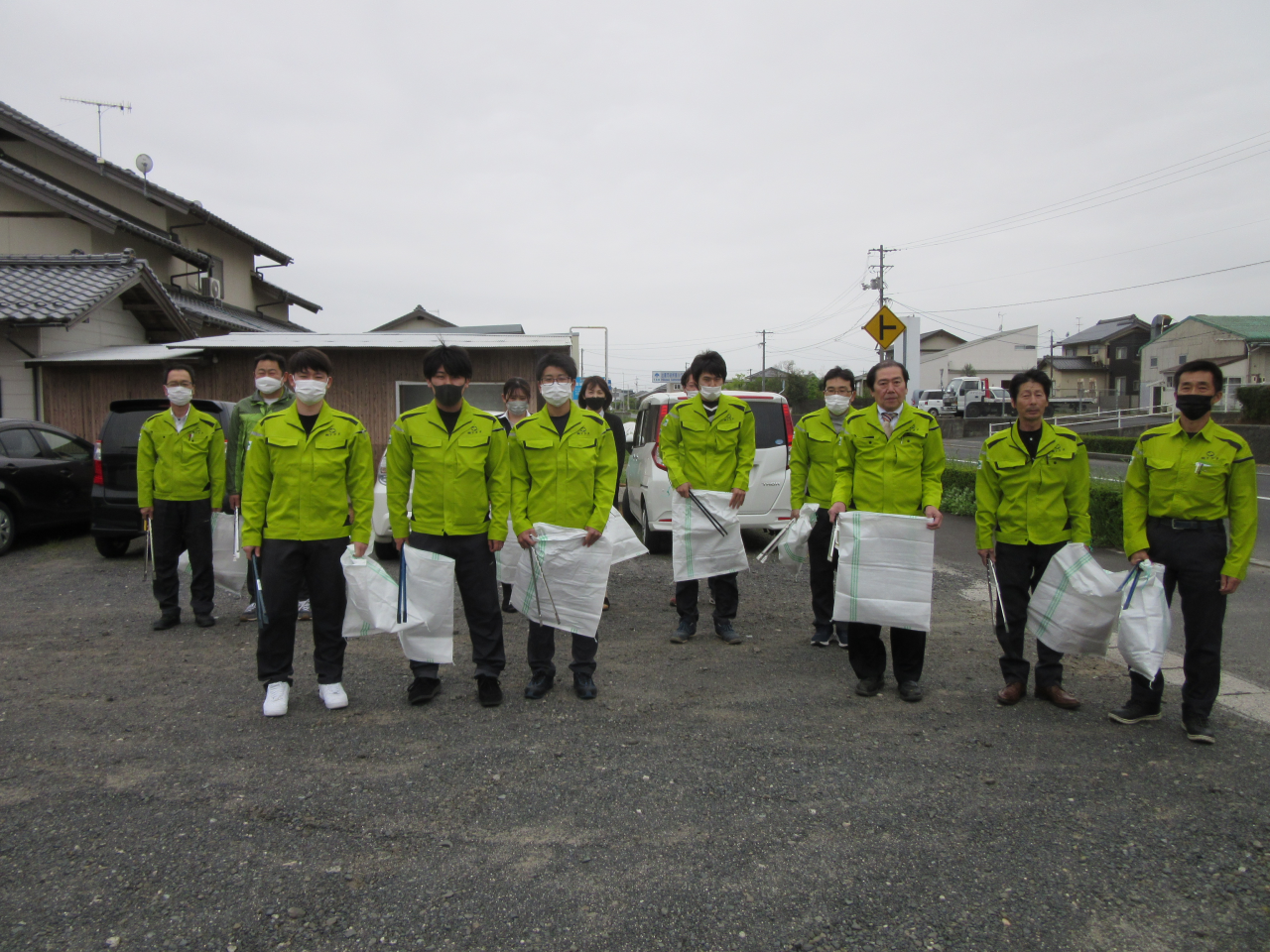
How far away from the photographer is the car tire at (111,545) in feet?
27.7

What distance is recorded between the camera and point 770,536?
9.88 m

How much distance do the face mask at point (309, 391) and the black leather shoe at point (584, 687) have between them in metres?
2.01

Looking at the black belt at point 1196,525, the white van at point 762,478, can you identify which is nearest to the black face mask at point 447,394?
the black belt at point 1196,525

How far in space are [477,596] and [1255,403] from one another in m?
28.8

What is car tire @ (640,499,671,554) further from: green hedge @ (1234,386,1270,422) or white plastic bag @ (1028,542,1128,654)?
green hedge @ (1234,386,1270,422)

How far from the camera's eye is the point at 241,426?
5762 mm

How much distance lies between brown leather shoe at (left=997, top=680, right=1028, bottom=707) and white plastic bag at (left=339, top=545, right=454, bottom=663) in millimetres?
2930

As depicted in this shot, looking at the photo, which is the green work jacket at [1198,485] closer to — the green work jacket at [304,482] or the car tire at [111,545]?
the green work jacket at [304,482]

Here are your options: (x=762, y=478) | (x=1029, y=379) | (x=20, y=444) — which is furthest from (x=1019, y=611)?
(x=20, y=444)

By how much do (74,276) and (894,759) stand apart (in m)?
14.1

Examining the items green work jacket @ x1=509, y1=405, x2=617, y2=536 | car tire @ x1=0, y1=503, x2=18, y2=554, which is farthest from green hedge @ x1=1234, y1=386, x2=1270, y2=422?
car tire @ x1=0, y1=503, x2=18, y2=554

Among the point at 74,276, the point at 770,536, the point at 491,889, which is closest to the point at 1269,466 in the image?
the point at 770,536

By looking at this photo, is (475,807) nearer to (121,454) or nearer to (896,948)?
(896,948)

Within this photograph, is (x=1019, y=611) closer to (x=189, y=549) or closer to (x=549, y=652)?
(x=549, y=652)
